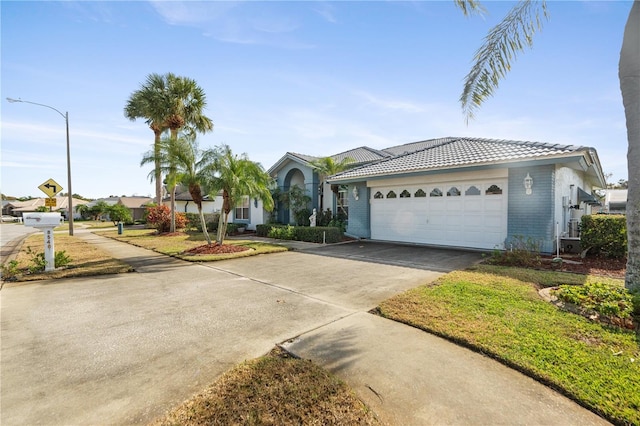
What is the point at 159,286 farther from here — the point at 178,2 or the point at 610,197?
the point at 610,197

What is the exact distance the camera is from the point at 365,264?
9281 millimetres

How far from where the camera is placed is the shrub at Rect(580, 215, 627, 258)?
890 centimetres

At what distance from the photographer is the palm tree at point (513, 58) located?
17.0ft

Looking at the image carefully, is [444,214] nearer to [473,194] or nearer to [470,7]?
[473,194]

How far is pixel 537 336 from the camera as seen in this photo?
3.84 m

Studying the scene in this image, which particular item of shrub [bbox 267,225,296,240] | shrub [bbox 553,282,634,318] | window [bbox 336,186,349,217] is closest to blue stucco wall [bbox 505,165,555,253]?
shrub [bbox 553,282,634,318]

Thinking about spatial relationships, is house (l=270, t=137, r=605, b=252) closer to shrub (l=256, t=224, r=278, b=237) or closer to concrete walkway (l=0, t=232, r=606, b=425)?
shrub (l=256, t=224, r=278, b=237)

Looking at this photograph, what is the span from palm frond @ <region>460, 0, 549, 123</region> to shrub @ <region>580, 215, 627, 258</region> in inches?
214

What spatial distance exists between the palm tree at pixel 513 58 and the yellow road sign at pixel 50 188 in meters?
17.3

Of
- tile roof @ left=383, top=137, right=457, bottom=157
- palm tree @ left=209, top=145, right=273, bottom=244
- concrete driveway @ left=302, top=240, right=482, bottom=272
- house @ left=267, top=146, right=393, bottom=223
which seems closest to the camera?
concrete driveway @ left=302, top=240, right=482, bottom=272

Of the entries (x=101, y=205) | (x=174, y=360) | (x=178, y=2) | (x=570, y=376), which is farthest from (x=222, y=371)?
(x=101, y=205)

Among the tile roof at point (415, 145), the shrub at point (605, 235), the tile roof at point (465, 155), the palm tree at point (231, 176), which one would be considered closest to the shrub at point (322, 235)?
the tile roof at point (465, 155)

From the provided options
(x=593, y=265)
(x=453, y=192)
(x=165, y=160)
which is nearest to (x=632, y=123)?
(x=593, y=265)

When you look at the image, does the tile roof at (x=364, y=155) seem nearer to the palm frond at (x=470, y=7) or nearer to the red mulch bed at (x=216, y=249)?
the red mulch bed at (x=216, y=249)
